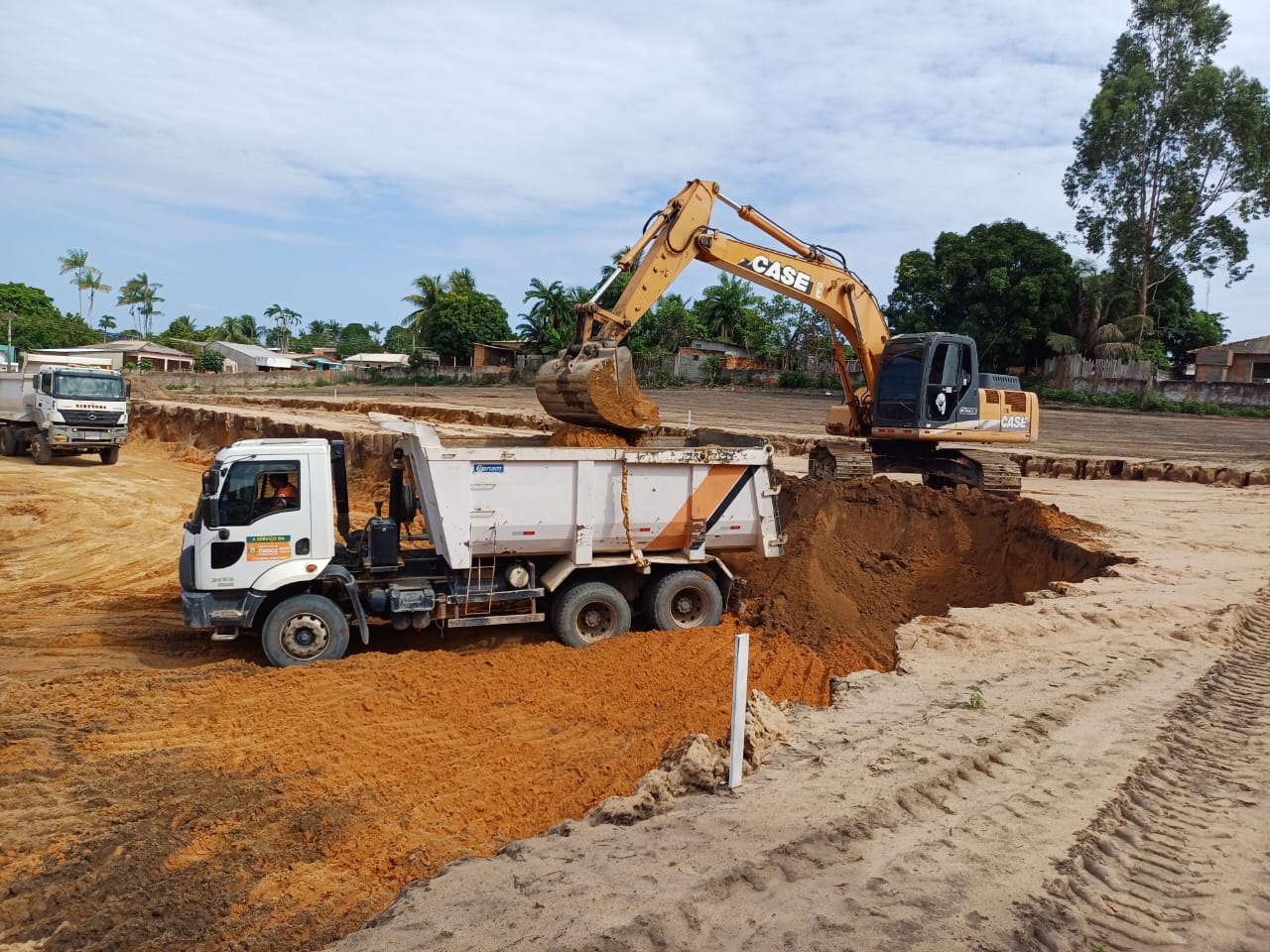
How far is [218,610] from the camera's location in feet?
26.0

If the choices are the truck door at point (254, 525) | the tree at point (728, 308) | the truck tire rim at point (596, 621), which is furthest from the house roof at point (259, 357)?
the truck tire rim at point (596, 621)

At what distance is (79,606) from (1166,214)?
3869 cm

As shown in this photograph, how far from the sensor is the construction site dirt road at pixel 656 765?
3920mm

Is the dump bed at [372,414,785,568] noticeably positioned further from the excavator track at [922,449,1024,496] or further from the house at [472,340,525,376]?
the house at [472,340,525,376]

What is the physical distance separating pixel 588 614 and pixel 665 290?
5215 millimetres

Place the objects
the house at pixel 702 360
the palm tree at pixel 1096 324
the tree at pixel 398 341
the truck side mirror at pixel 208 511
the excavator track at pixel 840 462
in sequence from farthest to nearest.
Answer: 1. the tree at pixel 398 341
2. the house at pixel 702 360
3. the palm tree at pixel 1096 324
4. the excavator track at pixel 840 462
5. the truck side mirror at pixel 208 511

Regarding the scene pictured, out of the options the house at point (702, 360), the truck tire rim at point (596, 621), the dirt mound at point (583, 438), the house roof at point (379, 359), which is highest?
the house roof at point (379, 359)

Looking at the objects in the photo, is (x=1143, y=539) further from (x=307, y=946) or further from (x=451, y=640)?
(x=307, y=946)

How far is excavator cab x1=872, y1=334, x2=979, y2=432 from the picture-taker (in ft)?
45.8

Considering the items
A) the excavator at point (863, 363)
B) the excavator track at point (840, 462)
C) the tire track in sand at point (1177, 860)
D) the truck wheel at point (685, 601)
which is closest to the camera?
the tire track in sand at point (1177, 860)

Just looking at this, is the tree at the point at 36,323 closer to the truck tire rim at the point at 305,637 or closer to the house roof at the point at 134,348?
the house roof at the point at 134,348

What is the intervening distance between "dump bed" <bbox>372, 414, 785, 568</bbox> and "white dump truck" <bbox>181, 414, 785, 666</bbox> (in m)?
0.01

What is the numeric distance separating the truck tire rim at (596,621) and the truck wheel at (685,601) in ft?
1.59

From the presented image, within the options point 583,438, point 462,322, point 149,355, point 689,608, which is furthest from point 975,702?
point 149,355
